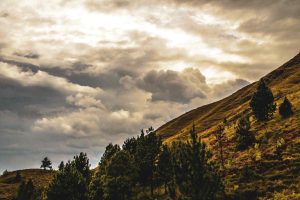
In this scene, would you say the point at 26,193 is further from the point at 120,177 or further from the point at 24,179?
the point at 24,179

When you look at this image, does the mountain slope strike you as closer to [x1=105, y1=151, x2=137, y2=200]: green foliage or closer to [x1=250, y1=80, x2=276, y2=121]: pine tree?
[x1=250, y1=80, x2=276, y2=121]: pine tree

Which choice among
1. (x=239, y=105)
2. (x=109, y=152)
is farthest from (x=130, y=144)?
(x=239, y=105)

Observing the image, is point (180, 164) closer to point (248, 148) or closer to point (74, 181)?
point (74, 181)

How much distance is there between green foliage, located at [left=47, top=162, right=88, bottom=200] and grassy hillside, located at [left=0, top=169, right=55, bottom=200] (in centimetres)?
6927

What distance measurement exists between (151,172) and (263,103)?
39.2 metres

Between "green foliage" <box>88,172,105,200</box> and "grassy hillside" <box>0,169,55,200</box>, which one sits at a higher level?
"grassy hillside" <box>0,169,55,200</box>

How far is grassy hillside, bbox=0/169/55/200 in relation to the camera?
391 feet

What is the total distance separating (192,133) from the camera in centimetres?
2897

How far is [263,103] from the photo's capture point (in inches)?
3526

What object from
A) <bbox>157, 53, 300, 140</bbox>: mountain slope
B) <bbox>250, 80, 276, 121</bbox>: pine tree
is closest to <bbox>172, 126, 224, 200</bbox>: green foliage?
<bbox>250, 80, 276, 121</bbox>: pine tree

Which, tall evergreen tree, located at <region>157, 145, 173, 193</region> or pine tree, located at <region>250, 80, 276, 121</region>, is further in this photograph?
pine tree, located at <region>250, 80, 276, 121</region>

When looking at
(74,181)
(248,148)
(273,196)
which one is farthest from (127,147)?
(273,196)

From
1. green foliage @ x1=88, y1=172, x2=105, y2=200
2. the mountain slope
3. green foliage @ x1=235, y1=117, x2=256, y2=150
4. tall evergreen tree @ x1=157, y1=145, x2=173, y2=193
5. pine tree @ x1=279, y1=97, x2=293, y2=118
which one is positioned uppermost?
the mountain slope

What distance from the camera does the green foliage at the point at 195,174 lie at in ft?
86.5
